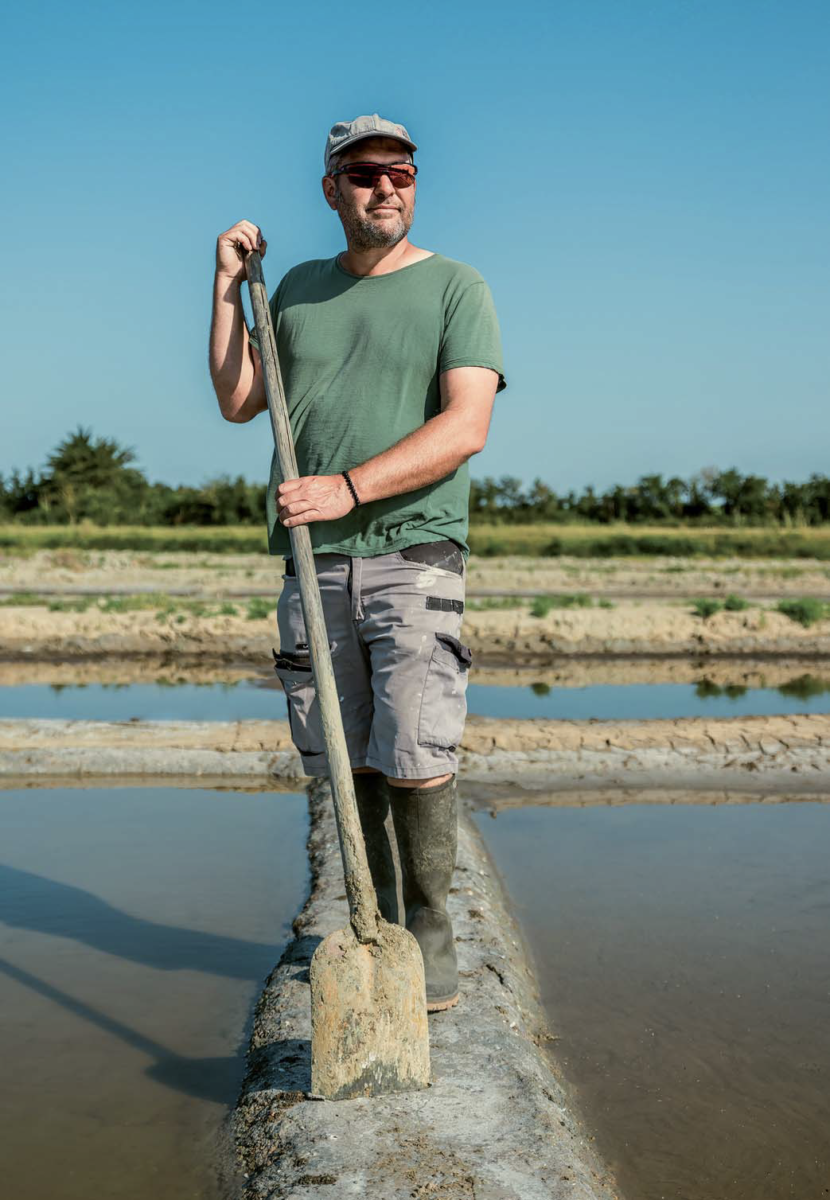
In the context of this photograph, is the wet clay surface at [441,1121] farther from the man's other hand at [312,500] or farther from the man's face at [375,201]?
the man's face at [375,201]

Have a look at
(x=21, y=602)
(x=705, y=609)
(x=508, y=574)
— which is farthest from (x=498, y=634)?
(x=508, y=574)

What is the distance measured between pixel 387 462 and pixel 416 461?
6 centimetres

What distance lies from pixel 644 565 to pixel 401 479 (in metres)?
26.2

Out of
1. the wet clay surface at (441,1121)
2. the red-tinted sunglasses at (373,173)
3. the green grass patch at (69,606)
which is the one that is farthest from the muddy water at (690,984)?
the green grass patch at (69,606)

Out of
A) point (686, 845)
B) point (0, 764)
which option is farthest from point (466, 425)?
point (0, 764)

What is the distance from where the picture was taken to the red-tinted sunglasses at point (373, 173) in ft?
8.01

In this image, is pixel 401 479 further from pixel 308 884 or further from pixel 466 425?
pixel 308 884

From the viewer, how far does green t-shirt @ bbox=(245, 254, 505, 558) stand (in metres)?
2.46

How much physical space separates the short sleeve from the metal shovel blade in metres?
1.19

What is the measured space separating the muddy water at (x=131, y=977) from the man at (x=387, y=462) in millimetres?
675

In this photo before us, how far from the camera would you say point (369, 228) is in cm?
247

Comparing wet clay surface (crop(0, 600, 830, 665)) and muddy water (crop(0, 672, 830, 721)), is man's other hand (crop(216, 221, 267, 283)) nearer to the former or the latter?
muddy water (crop(0, 672, 830, 721))

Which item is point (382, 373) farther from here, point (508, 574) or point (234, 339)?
point (508, 574)

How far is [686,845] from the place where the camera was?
4.62 m
